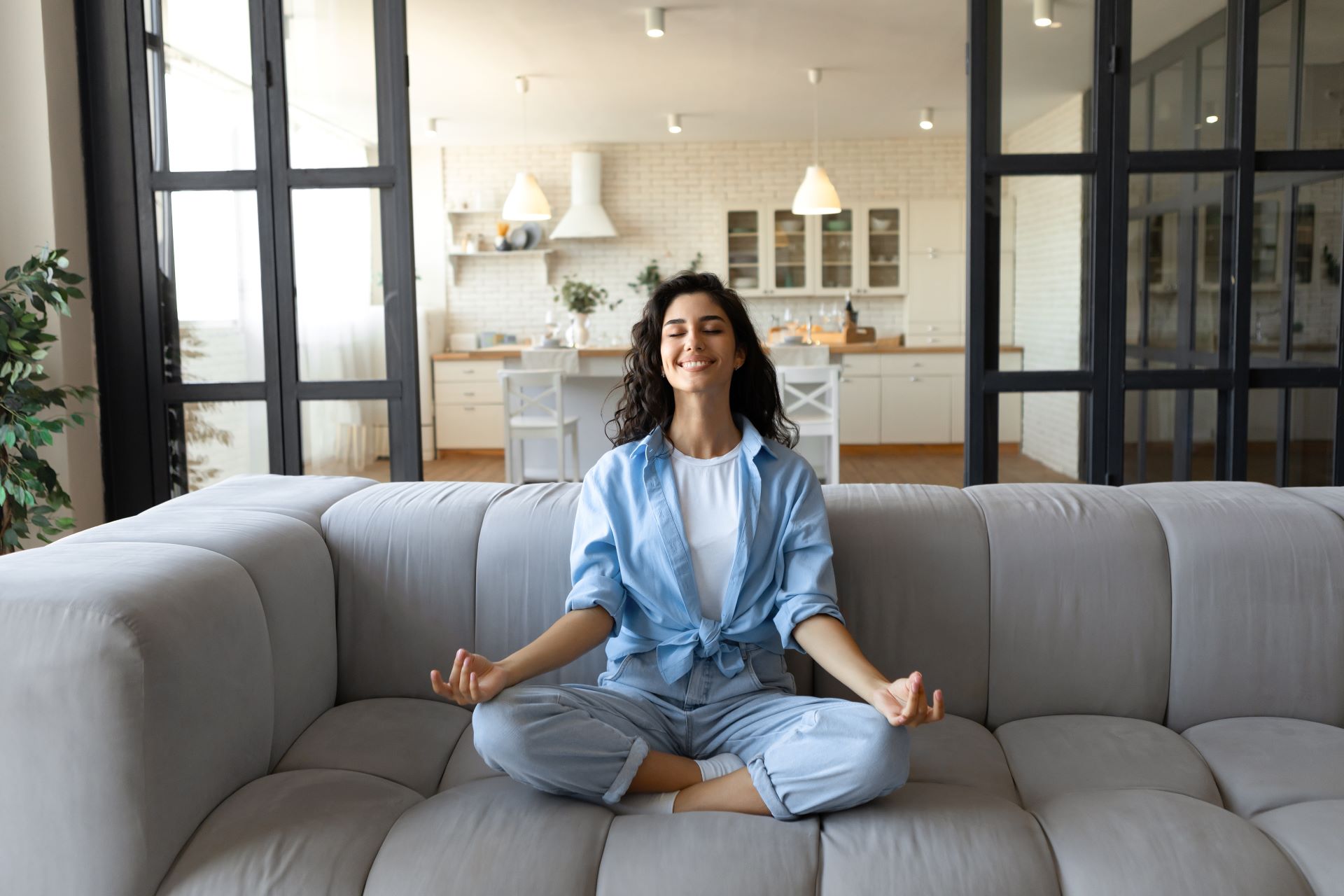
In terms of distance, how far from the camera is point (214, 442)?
3.14m

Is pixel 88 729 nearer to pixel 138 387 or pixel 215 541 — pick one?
pixel 215 541

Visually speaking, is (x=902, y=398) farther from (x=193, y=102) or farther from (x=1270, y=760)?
(x=1270, y=760)

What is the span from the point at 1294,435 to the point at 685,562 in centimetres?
213

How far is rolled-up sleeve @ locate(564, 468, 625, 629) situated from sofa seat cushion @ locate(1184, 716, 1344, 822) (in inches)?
40.7

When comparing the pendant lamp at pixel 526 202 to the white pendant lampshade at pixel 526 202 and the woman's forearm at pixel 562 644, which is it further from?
the woman's forearm at pixel 562 644

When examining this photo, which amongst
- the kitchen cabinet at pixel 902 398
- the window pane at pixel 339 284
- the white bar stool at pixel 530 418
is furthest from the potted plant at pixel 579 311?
the window pane at pixel 339 284

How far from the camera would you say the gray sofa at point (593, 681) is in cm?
141

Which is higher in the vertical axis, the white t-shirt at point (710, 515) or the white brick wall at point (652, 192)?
the white brick wall at point (652, 192)

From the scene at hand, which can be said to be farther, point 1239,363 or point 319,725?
point 1239,363

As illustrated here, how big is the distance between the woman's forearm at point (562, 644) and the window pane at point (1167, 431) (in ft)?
6.17

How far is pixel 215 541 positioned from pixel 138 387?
150 centimetres

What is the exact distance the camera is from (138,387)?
10.1 ft

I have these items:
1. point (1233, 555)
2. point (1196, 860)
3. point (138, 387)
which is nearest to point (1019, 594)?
point (1233, 555)

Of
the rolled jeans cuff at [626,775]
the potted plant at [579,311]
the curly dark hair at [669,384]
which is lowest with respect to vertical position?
the rolled jeans cuff at [626,775]
